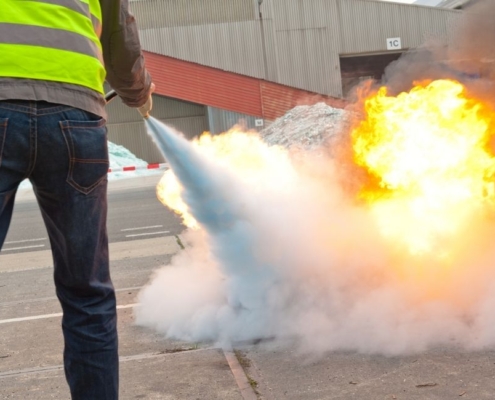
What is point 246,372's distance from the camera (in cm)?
361

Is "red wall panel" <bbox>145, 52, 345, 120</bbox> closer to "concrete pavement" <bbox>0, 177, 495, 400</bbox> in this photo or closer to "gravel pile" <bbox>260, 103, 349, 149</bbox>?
"gravel pile" <bbox>260, 103, 349, 149</bbox>

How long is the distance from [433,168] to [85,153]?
8.87 feet

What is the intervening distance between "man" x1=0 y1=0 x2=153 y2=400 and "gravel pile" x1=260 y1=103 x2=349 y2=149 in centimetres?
1089

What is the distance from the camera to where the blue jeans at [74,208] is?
2141 millimetres

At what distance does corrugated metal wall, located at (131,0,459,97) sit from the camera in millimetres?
28609

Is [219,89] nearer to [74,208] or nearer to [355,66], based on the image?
[355,66]

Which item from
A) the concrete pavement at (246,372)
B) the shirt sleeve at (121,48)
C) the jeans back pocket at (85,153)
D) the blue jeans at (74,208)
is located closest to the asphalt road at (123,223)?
the concrete pavement at (246,372)

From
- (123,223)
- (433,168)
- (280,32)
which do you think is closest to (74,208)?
(433,168)

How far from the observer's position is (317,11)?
2931 centimetres

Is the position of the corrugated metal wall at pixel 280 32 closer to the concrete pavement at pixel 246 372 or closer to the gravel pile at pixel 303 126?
the gravel pile at pixel 303 126

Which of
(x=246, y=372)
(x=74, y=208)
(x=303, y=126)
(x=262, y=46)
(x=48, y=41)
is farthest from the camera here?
(x=262, y=46)

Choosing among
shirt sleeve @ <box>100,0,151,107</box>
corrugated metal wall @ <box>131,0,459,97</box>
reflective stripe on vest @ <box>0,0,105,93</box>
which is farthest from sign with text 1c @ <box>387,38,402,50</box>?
reflective stripe on vest @ <box>0,0,105,93</box>

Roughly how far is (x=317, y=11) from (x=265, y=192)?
26.2 m

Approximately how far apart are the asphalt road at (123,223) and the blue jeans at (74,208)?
6985 millimetres
